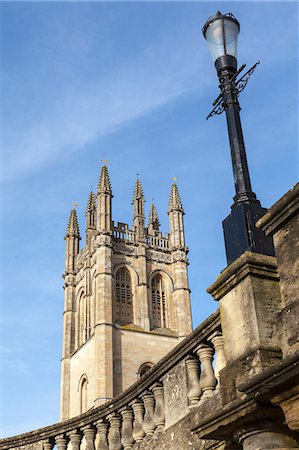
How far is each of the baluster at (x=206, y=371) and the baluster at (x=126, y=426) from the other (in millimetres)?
1633

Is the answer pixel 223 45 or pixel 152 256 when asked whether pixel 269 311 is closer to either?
pixel 223 45

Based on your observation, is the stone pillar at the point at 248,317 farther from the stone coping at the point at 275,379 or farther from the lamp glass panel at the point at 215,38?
the lamp glass panel at the point at 215,38

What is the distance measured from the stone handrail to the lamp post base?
0.57 metres

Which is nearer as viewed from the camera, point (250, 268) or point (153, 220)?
point (250, 268)

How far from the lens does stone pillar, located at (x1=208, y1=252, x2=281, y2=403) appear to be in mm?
4371

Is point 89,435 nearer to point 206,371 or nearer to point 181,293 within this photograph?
point 206,371

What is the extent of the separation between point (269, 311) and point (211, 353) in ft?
4.17

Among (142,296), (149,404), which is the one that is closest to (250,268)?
(149,404)

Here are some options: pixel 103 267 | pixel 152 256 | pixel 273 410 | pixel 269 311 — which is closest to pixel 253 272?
pixel 269 311

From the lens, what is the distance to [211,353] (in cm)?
565

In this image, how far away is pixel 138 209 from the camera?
57.9 m

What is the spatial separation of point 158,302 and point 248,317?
50.0 m

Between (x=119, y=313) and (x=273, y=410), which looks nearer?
(x=273, y=410)

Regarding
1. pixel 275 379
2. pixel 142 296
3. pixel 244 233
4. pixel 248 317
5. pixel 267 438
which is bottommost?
pixel 267 438
